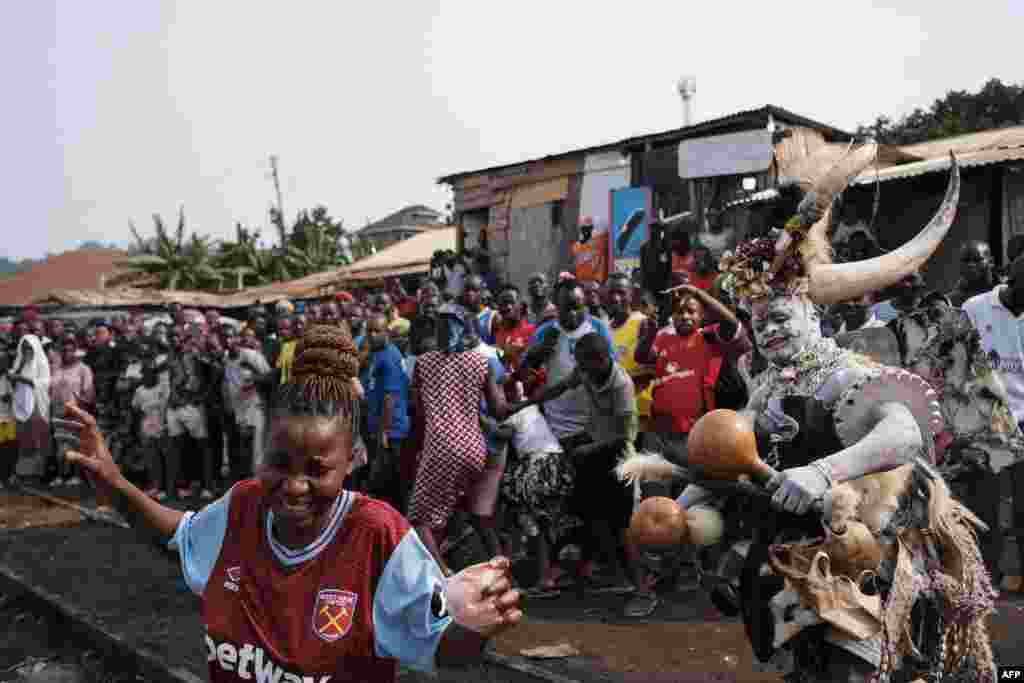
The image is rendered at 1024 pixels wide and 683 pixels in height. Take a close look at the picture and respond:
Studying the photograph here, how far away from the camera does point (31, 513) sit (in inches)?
426

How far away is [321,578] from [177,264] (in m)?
35.8

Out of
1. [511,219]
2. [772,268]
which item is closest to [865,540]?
[772,268]

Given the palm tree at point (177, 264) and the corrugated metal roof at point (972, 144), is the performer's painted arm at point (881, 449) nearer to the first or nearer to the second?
the corrugated metal roof at point (972, 144)

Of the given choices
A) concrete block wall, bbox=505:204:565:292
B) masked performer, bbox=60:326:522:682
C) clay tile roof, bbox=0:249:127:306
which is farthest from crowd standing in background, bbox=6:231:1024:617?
clay tile roof, bbox=0:249:127:306

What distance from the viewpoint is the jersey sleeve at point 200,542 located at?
244 cm

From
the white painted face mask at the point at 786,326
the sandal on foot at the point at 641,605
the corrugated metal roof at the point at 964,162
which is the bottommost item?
the sandal on foot at the point at 641,605

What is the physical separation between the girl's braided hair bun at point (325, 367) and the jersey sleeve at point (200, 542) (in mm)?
367

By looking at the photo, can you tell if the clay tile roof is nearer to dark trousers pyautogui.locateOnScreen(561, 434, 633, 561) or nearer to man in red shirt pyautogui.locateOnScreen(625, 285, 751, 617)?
dark trousers pyautogui.locateOnScreen(561, 434, 633, 561)

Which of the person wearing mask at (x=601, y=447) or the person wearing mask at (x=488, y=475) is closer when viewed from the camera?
the person wearing mask at (x=601, y=447)

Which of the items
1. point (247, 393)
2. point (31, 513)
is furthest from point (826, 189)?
point (31, 513)

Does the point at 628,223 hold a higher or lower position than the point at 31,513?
higher

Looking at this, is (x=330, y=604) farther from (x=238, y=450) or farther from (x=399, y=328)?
(x=238, y=450)

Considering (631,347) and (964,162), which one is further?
(964,162)

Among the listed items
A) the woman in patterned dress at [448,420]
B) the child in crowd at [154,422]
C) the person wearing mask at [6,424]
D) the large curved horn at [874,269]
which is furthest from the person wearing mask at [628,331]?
the person wearing mask at [6,424]
